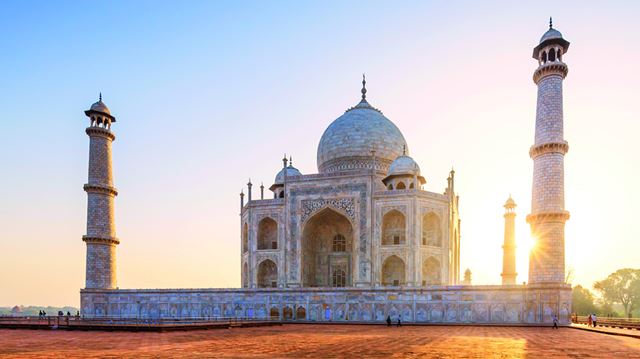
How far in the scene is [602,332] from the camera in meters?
16.6

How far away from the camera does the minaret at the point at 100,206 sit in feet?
91.8

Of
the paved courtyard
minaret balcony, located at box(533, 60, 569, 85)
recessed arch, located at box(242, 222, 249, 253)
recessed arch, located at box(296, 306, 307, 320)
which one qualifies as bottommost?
recessed arch, located at box(296, 306, 307, 320)

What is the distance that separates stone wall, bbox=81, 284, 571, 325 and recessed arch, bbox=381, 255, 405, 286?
230 inches

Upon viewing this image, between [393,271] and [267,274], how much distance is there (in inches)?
285

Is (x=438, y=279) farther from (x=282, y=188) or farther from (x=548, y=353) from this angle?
(x=548, y=353)

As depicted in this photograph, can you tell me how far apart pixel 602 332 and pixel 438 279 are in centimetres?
1294

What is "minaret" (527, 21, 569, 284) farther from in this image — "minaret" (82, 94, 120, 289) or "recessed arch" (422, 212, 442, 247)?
"minaret" (82, 94, 120, 289)

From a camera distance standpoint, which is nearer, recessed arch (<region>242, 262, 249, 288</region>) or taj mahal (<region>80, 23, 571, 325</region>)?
taj mahal (<region>80, 23, 571, 325</region>)

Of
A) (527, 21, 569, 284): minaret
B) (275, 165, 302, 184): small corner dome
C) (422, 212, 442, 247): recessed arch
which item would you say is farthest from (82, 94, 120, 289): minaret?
(527, 21, 569, 284): minaret

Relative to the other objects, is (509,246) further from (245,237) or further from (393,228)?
(245,237)

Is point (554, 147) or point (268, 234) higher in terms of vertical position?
point (554, 147)

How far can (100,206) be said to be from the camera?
28.5m

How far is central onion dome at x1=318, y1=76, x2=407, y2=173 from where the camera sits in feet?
114

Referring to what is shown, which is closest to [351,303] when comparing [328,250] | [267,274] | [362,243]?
[362,243]
